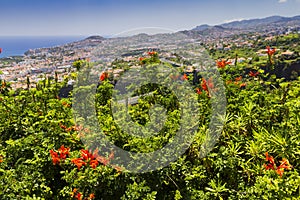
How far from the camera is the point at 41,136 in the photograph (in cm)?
270

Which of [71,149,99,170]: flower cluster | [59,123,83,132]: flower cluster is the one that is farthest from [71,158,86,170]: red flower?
[59,123,83,132]: flower cluster

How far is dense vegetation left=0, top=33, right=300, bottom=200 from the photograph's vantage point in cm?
218

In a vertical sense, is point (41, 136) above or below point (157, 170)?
above

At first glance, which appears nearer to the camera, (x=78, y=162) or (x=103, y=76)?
(x=78, y=162)

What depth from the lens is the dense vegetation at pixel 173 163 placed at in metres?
2.18

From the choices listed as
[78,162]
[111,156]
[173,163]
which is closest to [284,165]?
[173,163]

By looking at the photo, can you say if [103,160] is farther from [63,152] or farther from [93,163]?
[63,152]

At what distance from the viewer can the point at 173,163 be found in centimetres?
238

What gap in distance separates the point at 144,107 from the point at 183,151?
3.22ft

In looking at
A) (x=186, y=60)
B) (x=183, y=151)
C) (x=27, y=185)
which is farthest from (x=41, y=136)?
(x=186, y=60)

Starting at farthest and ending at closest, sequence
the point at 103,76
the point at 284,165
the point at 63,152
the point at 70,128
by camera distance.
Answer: the point at 103,76 < the point at 70,128 < the point at 63,152 < the point at 284,165

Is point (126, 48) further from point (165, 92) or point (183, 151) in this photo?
point (183, 151)

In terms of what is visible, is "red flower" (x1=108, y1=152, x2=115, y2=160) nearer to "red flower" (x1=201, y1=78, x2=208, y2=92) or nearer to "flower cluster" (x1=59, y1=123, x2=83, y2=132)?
"flower cluster" (x1=59, y1=123, x2=83, y2=132)

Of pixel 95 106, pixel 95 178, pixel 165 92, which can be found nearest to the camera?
pixel 95 178
